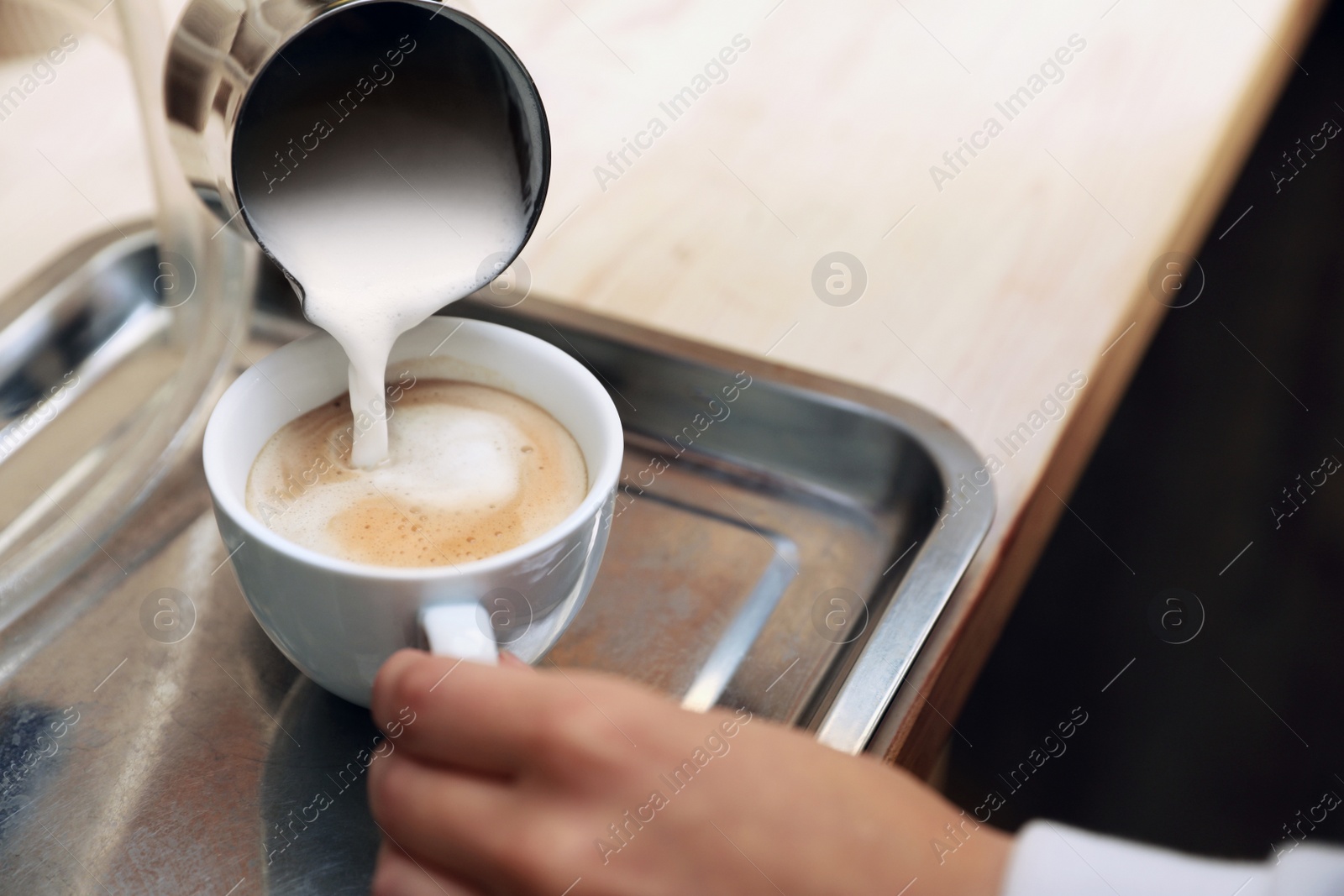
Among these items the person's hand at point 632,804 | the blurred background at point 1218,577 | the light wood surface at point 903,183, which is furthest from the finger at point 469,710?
the blurred background at point 1218,577

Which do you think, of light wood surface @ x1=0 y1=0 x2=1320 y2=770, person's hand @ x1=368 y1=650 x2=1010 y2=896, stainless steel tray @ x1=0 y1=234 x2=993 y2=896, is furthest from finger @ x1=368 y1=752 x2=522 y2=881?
light wood surface @ x1=0 y1=0 x2=1320 y2=770

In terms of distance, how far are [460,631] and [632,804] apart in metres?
0.10

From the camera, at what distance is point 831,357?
2.67ft

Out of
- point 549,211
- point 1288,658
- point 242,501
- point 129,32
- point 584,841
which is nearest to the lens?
point 584,841

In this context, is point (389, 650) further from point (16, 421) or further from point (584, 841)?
point (16, 421)

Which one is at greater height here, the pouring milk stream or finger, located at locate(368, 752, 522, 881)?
the pouring milk stream

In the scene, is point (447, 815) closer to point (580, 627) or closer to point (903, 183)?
point (580, 627)

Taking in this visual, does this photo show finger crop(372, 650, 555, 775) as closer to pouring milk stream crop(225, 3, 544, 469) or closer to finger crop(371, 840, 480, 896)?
finger crop(371, 840, 480, 896)

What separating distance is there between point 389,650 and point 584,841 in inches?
5.3

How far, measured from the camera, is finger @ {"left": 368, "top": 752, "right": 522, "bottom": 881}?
0.43 m

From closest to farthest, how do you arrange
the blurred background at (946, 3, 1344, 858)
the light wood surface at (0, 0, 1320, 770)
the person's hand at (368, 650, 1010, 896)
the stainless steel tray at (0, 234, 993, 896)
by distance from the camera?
the person's hand at (368, 650, 1010, 896), the stainless steel tray at (0, 234, 993, 896), the light wood surface at (0, 0, 1320, 770), the blurred background at (946, 3, 1344, 858)

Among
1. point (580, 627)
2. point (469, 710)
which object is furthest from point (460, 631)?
point (580, 627)

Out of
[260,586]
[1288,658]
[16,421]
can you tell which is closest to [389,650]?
[260,586]

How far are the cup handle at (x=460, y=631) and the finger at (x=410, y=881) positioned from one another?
0.27ft
